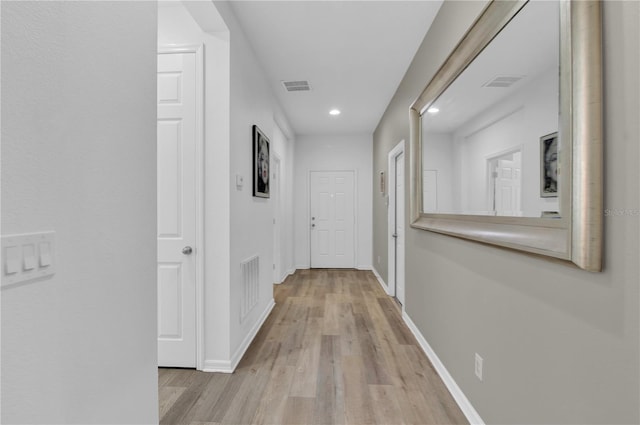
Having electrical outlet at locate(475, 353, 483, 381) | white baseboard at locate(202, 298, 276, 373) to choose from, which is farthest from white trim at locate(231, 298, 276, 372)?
electrical outlet at locate(475, 353, 483, 381)

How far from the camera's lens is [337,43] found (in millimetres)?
2771

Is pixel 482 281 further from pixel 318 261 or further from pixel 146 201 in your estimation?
pixel 318 261

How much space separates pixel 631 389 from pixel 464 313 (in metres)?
1.07

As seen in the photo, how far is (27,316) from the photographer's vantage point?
2.43 feet

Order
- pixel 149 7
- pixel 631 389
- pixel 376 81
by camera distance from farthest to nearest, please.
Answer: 1. pixel 376 81
2. pixel 149 7
3. pixel 631 389

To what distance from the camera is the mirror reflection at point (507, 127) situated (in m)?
1.08

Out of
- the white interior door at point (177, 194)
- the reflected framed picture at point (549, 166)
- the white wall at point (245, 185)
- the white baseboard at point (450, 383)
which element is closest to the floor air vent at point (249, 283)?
the white wall at point (245, 185)

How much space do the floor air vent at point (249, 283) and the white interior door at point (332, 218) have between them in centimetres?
317

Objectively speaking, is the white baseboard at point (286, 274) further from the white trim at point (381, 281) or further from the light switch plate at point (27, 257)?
the light switch plate at point (27, 257)

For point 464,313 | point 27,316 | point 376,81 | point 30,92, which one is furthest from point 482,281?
point 376,81

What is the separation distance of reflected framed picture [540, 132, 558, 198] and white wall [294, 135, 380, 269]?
498cm

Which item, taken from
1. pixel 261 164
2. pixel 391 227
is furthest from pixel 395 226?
pixel 261 164

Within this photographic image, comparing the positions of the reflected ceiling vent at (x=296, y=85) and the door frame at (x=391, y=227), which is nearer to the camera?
the reflected ceiling vent at (x=296, y=85)

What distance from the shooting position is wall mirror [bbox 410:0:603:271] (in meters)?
0.88
